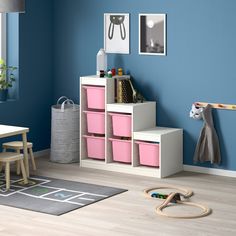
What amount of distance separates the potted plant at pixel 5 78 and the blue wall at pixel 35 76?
9cm

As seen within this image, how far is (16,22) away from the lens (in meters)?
7.17

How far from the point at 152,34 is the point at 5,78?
1.64 metres

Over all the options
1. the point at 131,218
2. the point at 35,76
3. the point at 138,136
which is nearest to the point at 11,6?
the point at 131,218

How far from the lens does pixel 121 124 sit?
6816 mm

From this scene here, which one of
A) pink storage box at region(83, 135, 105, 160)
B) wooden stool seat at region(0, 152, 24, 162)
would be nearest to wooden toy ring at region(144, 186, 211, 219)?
pink storage box at region(83, 135, 105, 160)

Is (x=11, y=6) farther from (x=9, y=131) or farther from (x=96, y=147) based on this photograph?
(x=96, y=147)

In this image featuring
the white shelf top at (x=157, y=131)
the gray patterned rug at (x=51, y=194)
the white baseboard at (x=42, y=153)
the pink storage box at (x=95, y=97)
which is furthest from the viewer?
the white baseboard at (x=42, y=153)

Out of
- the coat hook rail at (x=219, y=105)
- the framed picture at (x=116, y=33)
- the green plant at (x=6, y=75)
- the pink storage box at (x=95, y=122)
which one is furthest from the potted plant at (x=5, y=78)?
the coat hook rail at (x=219, y=105)

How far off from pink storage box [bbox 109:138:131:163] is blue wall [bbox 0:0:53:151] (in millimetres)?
1048

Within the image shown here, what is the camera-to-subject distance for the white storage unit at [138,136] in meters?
6.60

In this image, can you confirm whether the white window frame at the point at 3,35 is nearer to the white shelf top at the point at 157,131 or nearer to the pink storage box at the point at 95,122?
the pink storage box at the point at 95,122

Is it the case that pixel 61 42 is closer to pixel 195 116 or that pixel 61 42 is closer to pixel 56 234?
pixel 195 116

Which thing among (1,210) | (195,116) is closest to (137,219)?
(1,210)

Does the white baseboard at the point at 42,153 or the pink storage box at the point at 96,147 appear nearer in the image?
the pink storage box at the point at 96,147
